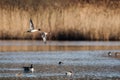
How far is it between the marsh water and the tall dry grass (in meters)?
0.56

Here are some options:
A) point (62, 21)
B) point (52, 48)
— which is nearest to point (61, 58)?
point (52, 48)

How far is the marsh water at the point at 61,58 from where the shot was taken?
21.2 metres

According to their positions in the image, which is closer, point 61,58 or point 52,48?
point 61,58

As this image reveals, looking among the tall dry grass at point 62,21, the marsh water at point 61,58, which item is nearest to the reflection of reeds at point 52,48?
the marsh water at point 61,58

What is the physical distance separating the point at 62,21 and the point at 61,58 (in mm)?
8790

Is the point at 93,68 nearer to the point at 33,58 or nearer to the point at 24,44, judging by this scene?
the point at 33,58

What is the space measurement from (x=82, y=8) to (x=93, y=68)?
14156mm

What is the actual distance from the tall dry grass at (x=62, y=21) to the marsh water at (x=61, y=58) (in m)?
0.56

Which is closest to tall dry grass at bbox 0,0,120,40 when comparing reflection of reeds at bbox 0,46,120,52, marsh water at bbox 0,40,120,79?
marsh water at bbox 0,40,120,79

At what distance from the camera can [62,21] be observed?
1394 inches

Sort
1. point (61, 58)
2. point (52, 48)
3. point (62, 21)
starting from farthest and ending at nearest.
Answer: point (62, 21)
point (52, 48)
point (61, 58)

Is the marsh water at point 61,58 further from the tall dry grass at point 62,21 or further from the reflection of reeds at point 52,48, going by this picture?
the tall dry grass at point 62,21

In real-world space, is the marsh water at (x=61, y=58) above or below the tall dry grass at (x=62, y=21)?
below

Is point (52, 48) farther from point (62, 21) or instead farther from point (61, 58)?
point (61, 58)
